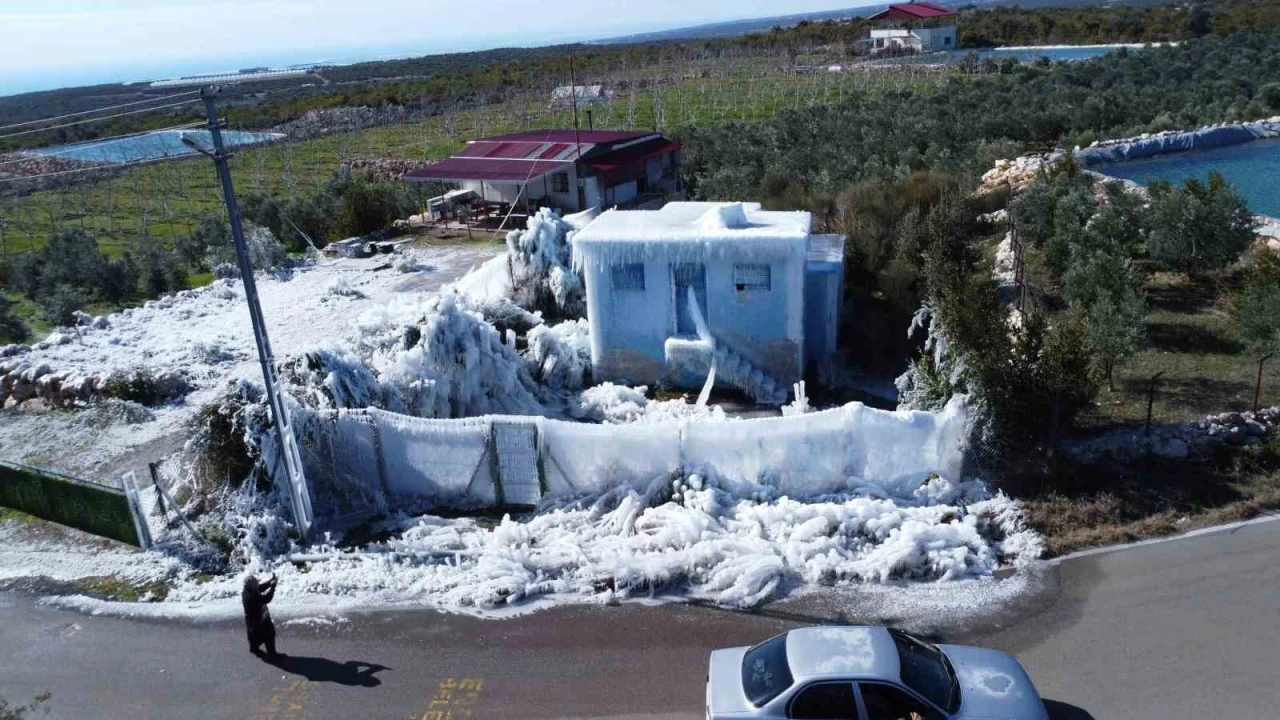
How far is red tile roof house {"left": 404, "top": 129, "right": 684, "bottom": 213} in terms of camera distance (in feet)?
105

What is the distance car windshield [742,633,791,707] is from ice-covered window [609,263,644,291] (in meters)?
10.2

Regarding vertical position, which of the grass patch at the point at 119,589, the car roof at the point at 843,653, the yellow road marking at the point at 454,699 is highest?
the car roof at the point at 843,653

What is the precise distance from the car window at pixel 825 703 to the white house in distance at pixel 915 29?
312 ft

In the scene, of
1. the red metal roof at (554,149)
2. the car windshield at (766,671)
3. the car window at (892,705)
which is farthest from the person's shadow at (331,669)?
the red metal roof at (554,149)

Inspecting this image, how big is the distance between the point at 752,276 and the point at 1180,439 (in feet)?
24.6

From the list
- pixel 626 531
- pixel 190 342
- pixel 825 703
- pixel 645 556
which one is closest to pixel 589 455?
pixel 626 531

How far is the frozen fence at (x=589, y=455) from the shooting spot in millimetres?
12477

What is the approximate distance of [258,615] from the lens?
1020 cm

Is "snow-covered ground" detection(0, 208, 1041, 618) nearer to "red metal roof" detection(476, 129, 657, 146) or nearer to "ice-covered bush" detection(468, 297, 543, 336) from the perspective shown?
"ice-covered bush" detection(468, 297, 543, 336)

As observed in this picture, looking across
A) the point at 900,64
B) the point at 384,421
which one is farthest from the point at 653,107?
the point at 384,421

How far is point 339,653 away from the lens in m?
10.3

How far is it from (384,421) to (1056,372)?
9131 millimetres

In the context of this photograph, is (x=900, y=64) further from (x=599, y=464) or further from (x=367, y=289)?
(x=599, y=464)

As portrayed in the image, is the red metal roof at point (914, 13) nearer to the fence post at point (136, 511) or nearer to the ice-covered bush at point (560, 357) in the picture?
the ice-covered bush at point (560, 357)
